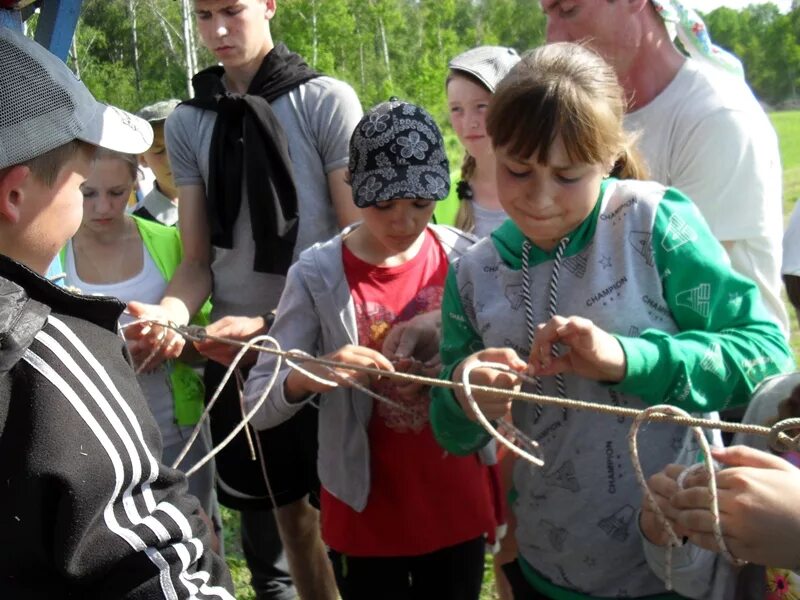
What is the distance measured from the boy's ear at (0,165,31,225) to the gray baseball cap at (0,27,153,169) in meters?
0.02

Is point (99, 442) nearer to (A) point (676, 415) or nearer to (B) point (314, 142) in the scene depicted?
(A) point (676, 415)

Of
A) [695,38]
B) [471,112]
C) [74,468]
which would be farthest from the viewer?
[471,112]

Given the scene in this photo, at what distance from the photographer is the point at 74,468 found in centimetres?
128

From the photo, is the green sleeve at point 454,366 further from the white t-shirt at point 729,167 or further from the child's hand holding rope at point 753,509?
the white t-shirt at point 729,167

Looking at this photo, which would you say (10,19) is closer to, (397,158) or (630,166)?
(397,158)

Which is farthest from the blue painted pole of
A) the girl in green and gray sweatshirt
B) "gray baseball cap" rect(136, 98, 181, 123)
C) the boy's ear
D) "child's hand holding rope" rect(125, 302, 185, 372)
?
"gray baseball cap" rect(136, 98, 181, 123)

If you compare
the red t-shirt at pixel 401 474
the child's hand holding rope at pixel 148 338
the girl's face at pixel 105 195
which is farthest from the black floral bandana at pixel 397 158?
the girl's face at pixel 105 195

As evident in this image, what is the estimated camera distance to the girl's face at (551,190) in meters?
1.69

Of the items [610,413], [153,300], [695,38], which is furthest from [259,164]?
[610,413]

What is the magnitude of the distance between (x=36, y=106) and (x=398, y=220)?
38.5 inches

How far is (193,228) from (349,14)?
103ft

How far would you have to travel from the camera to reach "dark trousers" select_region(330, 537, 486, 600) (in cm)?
234

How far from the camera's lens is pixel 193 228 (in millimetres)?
2924

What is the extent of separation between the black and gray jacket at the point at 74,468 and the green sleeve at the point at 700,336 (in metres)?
0.82
